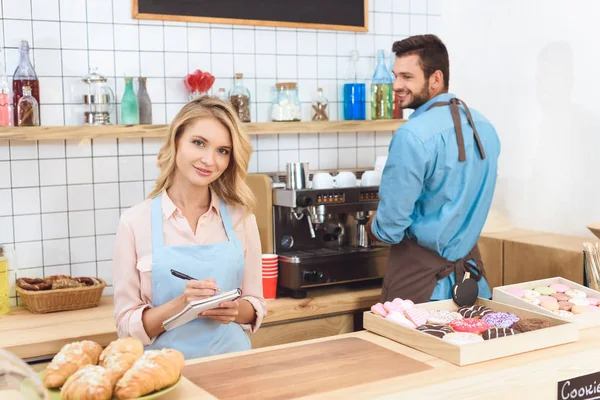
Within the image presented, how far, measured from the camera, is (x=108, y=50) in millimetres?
3439

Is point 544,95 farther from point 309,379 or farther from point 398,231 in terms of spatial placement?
point 309,379

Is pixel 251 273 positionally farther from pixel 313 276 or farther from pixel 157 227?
pixel 313 276

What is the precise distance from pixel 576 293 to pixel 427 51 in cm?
116

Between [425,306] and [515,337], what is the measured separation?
406 mm

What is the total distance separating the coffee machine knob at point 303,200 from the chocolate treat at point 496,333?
4.41ft

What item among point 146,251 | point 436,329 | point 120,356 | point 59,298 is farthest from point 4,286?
point 436,329

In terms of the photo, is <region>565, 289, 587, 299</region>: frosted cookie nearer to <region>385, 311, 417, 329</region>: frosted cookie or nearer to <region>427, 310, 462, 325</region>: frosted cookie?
<region>427, 310, 462, 325</region>: frosted cookie

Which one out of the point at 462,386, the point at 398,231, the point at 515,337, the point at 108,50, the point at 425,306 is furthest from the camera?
the point at 108,50

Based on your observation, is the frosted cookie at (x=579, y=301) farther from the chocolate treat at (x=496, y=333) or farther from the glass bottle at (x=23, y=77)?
the glass bottle at (x=23, y=77)

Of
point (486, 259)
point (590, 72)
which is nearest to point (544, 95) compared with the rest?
point (590, 72)

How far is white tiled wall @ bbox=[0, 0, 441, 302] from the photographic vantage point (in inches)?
130

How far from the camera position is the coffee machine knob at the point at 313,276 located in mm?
3330

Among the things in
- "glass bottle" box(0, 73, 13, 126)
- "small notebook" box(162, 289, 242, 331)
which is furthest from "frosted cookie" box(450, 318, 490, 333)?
"glass bottle" box(0, 73, 13, 126)

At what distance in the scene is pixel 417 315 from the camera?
7.36 feet
